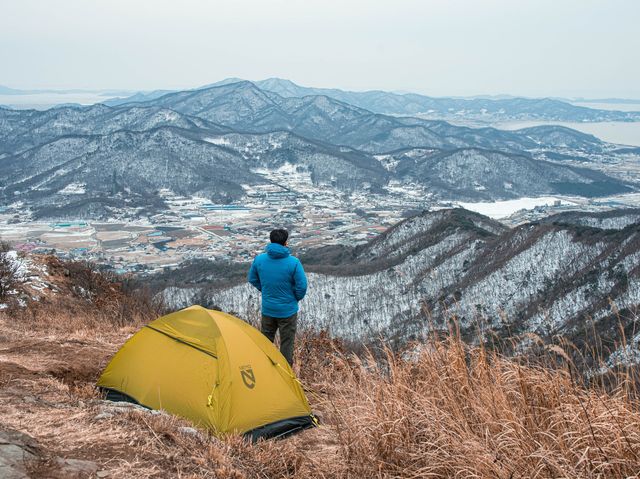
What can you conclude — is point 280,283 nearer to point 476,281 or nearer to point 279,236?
point 279,236

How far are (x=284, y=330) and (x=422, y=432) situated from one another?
366cm

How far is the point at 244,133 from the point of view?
194 m

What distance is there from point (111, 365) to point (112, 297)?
974 centimetres

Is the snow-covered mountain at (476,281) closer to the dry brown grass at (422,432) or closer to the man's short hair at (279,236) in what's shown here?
the man's short hair at (279,236)

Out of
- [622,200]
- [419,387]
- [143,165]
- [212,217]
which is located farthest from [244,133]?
[419,387]

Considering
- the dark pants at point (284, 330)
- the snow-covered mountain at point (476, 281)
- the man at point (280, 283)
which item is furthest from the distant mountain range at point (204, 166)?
the man at point (280, 283)

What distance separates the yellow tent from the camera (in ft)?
19.3

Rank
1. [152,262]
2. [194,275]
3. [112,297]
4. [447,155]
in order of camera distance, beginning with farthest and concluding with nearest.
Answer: [447,155]
[152,262]
[194,275]
[112,297]

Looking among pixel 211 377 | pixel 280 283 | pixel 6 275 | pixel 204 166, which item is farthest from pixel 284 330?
pixel 204 166

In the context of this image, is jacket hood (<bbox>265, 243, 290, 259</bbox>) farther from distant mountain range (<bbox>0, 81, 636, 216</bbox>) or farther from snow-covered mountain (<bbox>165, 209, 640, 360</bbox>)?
distant mountain range (<bbox>0, 81, 636, 216</bbox>)

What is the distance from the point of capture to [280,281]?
283 inches

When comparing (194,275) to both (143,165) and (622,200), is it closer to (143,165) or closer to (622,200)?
(143,165)

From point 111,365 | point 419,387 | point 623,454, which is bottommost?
point 111,365

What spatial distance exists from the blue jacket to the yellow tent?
507 millimetres
